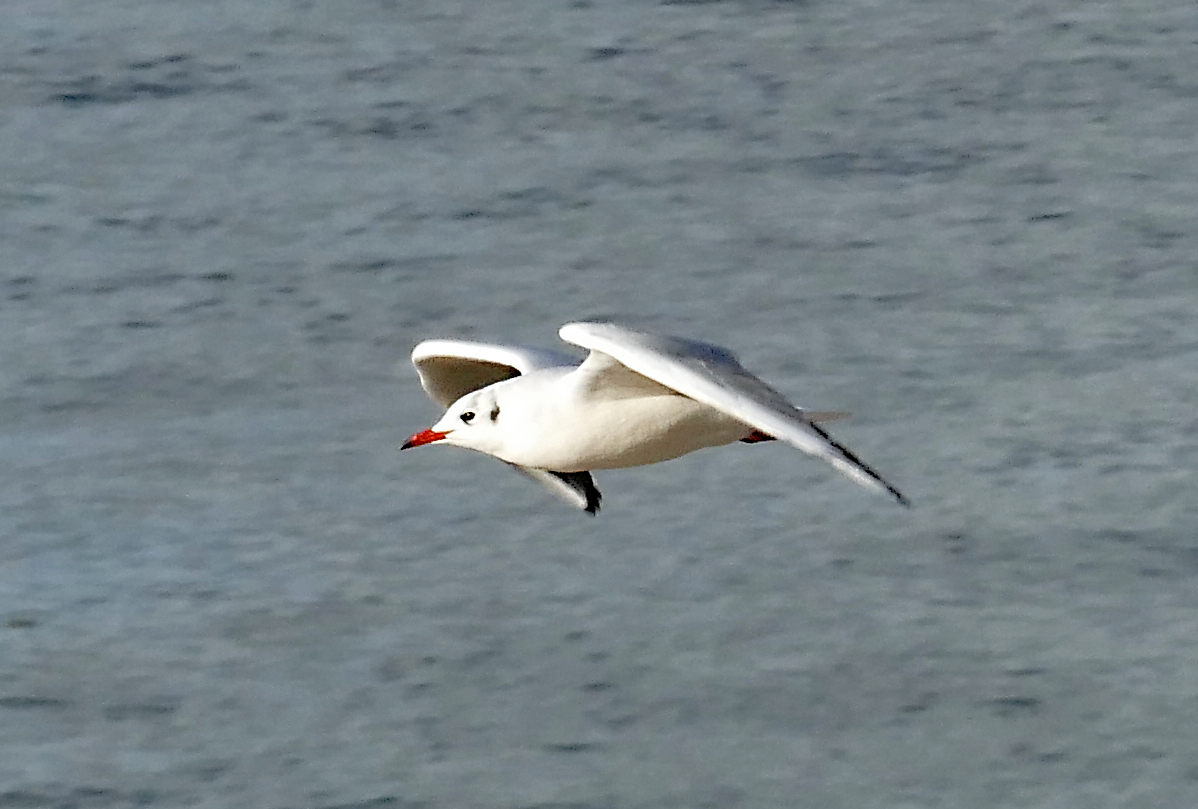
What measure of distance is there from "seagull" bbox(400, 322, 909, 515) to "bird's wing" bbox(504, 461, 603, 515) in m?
0.03

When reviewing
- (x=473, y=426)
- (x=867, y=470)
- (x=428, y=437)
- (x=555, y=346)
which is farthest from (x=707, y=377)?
(x=555, y=346)

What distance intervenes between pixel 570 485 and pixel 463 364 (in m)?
0.83

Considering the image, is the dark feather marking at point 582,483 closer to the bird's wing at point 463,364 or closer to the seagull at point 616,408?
the seagull at point 616,408

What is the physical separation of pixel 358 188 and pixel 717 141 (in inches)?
143

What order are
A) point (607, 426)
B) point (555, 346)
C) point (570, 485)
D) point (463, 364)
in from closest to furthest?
point (607, 426)
point (570, 485)
point (463, 364)
point (555, 346)

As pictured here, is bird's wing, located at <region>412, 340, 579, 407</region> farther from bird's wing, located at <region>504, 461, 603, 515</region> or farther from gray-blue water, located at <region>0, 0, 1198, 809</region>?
gray-blue water, located at <region>0, 0, 1198, 809</region>

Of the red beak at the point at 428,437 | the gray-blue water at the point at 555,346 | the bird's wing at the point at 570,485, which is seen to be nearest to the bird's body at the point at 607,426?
the red beak at the point at 428,437

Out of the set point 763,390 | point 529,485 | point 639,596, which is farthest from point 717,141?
point 763,390

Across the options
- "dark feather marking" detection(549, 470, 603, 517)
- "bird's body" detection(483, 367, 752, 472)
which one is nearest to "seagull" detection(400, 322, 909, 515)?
"bird's body" detection(483, 367, 752, 472)

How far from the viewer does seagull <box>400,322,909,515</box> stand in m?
9.44

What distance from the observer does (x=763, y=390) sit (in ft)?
31.3

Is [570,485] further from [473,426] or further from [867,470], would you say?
[867,470]

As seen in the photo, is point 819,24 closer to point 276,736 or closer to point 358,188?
point 358,188

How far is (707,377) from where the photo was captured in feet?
31.2
